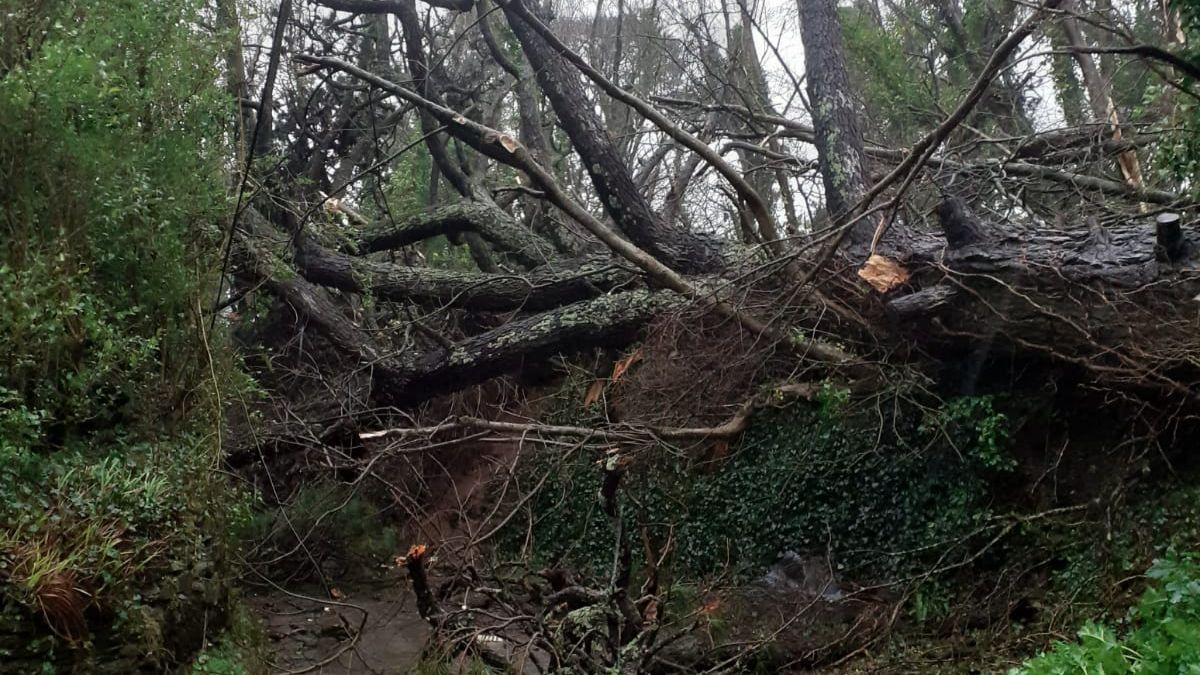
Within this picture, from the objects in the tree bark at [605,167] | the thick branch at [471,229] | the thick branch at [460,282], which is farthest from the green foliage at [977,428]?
the thick branch at [471,229]

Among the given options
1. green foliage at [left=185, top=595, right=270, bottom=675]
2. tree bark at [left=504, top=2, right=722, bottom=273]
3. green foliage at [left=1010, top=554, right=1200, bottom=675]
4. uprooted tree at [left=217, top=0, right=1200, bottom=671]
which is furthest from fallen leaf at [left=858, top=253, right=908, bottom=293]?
green foliage at [left=185, top=595, right=270, bottom=675]

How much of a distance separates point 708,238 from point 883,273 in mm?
2146

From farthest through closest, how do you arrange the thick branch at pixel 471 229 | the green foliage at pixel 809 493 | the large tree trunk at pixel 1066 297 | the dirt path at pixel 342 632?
the thick branch at pixel 471 229 < the dirt path at pixel 342 632 < the green foliage at pixel 809 493 < the large tree trunk at pixel 1066 297

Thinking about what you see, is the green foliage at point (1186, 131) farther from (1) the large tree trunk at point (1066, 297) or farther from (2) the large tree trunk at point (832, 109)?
(2) the large tree trunk at point (832, 109)

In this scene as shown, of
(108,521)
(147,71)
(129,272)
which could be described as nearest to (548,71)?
(147,71)

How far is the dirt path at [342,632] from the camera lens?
700 cm

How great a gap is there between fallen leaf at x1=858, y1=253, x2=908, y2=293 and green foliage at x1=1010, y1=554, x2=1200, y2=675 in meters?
2.37

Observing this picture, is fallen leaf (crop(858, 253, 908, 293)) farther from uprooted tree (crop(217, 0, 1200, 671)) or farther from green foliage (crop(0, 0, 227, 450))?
green foliage (crop(0, 0, 227, 450))

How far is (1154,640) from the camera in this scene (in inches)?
154

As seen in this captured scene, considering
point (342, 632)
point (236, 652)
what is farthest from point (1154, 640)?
point (342, 632)

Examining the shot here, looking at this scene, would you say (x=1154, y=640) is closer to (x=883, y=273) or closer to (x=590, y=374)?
(x=883, y=273)

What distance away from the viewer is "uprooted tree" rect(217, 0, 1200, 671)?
212 inches

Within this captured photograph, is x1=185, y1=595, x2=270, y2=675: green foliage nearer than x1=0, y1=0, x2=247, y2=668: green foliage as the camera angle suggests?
No

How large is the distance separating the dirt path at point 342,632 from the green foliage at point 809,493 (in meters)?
1.60
